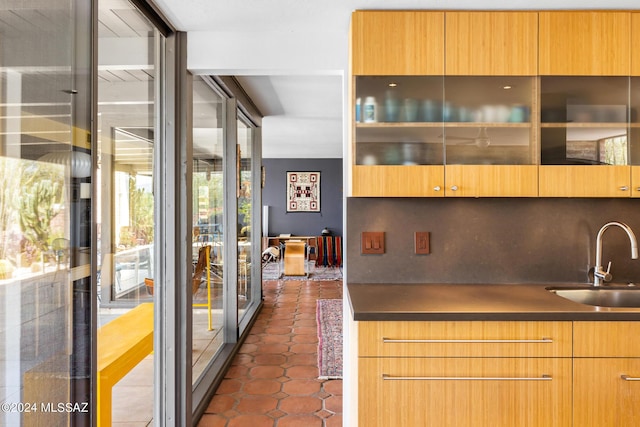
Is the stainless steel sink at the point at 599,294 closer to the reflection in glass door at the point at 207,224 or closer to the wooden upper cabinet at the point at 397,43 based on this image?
the wooden upper cabinet at the point at 397,43

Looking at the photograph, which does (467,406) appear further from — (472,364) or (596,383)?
(596,383)

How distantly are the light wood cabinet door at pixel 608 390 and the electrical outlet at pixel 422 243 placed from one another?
0.86 meters

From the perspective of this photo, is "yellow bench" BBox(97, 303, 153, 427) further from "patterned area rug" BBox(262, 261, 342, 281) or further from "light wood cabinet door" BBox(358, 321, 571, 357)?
"patterned area rug" BBox(262, 261, 342, 281)

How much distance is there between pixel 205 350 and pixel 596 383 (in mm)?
2566

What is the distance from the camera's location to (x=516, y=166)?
75.8 inches

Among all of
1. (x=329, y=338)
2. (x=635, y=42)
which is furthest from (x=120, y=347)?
(x=635, y=42)

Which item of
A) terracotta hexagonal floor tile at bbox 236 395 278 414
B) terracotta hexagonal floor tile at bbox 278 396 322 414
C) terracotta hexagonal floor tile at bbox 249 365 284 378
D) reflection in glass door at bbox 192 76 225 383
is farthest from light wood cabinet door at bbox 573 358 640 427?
reflection in glass door at bbox 192 76 225 383

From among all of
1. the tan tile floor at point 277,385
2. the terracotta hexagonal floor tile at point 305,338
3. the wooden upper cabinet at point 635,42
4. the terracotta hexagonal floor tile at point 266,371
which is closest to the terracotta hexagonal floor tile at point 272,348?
the tan tile floor at point 277,385

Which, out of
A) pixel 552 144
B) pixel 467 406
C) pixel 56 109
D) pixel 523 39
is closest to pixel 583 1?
pixel 523 39

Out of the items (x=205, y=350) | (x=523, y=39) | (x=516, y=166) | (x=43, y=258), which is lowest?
Result: (x=205, y=350)

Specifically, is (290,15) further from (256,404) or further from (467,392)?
(256,404)

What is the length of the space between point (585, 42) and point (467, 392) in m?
1.70

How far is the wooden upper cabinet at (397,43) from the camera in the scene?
1.92 meters

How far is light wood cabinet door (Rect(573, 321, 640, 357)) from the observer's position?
5.32ft
